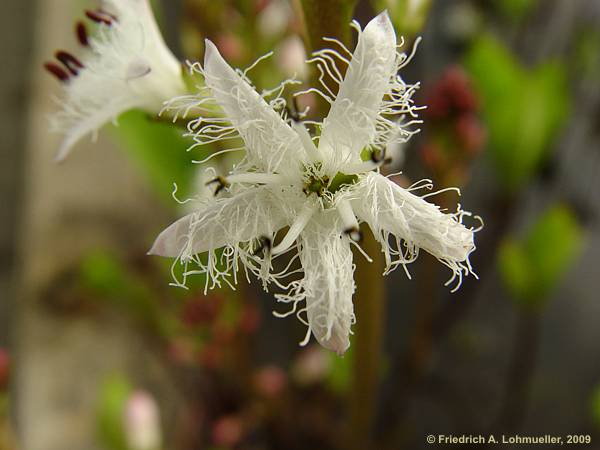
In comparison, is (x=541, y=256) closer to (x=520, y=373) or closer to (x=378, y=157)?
(x=520, y=373)

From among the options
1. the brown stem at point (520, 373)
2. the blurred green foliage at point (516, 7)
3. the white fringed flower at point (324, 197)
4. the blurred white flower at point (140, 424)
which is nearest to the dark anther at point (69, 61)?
the white fringed flower at point (324, 197)

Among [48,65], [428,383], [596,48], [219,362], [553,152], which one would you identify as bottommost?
[428,383]

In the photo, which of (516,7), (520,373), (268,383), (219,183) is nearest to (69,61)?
(219,183)

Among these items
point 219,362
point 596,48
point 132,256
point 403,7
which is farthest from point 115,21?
point 596,48

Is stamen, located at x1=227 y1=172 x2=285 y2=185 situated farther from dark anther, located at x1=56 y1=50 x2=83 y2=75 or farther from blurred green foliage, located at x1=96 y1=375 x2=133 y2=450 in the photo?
blurred green foliage, located at x1=96 y1=375 x2=133 y2=450

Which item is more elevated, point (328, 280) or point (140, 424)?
point (328, 280)

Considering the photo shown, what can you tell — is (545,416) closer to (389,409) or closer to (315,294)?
(389,409)
